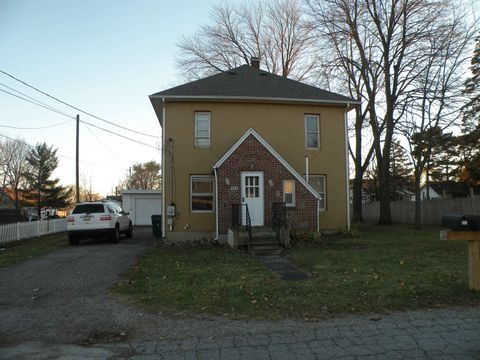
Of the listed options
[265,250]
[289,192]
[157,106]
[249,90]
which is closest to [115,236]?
[157,106]

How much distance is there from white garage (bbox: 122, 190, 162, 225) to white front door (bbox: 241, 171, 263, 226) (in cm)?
1572

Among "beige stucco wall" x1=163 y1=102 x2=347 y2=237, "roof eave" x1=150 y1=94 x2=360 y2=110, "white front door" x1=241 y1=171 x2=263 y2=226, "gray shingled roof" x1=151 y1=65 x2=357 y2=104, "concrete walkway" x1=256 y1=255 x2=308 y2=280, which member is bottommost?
"concrete walkway" x1=256 y1=255 x2=308 y2=280

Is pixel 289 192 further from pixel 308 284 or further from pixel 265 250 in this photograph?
pixel 308 284

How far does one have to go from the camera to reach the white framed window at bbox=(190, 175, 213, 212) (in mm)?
17406

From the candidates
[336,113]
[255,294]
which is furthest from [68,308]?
[336,113]

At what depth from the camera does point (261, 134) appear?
18.3 meters

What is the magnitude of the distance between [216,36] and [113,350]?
34.1 m

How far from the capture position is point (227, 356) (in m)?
4.68

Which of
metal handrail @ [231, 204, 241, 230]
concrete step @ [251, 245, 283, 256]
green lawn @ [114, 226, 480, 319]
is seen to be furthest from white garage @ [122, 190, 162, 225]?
green lawn @ [114, 226, 480, 319]

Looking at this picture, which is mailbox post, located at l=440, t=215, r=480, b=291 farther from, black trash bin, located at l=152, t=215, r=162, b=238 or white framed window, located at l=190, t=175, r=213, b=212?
black trash bin, located at l=152, t=215, r=162, b=238

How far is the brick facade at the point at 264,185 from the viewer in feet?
52.3

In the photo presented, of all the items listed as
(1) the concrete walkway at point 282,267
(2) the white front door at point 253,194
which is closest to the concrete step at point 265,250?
(1) the concrete walkway at point 282,267

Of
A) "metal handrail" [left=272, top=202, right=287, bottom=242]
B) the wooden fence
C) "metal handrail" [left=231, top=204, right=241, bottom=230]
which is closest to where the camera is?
"metal handrail" [left=272, top=202, right=287, bottom=242]

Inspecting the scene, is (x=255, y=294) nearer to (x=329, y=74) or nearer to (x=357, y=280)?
(x=357, y=280)
